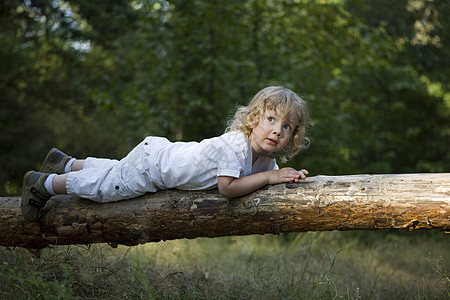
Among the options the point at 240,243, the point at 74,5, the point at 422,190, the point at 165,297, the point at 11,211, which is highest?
the point at 74,5

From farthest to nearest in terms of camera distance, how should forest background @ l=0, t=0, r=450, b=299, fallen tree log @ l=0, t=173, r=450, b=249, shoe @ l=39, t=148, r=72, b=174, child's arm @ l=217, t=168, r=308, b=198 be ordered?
forest background @ l=0, t=0, r=450, b=299 → shoe @ l=39, t=148, r=72, b=174 → child's arm @ l=217, t=168, r=308, b=198 → fallen tree log @ l=0, t=173, r=450, b=249

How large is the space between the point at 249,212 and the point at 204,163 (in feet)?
1.41

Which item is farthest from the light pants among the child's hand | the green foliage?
the green foliage

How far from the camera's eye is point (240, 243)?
6785mm

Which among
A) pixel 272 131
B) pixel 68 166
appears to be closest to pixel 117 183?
pixel 68 166

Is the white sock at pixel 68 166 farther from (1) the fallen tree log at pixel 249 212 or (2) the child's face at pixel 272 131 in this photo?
(2) the child's face at pixel 272 131

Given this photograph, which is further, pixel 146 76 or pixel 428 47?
pixel 428 47

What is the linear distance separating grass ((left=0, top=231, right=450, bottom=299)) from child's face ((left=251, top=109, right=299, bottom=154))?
821 millimetres

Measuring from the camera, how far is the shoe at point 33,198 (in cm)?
307

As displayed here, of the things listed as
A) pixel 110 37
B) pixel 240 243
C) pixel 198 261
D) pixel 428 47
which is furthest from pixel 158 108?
pixel 428 47

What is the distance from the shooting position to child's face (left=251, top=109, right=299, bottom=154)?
297 centimetres

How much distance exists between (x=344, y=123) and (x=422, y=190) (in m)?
6.53

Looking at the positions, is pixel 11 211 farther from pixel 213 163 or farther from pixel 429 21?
pixel 429 21

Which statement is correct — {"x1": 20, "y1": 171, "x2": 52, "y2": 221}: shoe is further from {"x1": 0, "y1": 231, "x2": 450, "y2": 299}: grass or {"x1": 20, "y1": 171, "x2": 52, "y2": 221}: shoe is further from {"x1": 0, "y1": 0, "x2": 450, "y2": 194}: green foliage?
{"x1": 0, "y1": 0, "x2": 450, "y2": 194}: green foliage
